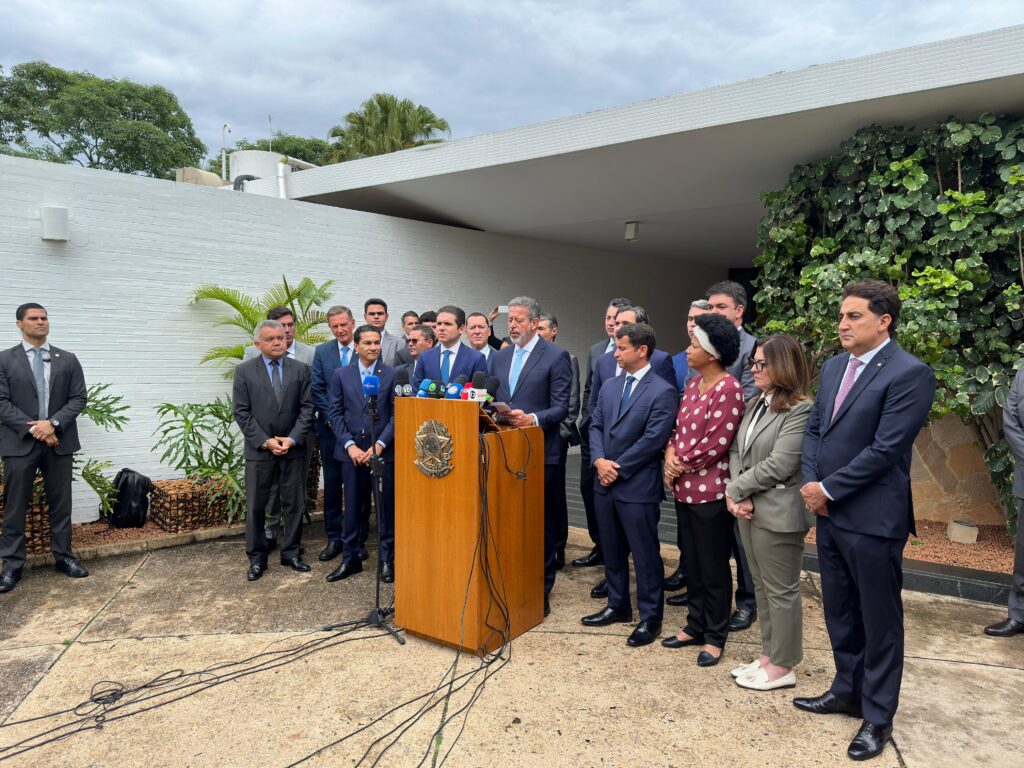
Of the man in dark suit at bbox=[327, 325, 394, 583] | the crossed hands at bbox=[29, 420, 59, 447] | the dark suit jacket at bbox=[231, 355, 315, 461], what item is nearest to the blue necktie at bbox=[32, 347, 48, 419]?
the crossed hands at bbox=[29, 420, 59, 447]

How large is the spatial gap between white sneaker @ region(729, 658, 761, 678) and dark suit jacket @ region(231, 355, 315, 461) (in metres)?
3.24

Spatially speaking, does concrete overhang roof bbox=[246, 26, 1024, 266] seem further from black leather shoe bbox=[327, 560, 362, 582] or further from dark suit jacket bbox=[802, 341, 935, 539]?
black leather shoe bbox=[327, 560, 362, 582]

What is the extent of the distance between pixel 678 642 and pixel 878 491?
1.43 meters

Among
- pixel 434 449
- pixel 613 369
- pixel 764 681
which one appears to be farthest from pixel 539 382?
pixel 764 681

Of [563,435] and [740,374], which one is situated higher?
[740,374]

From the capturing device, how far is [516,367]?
4.26 meters

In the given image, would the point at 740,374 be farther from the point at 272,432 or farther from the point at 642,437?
the point at 272,432

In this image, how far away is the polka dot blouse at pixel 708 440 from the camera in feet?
10.5

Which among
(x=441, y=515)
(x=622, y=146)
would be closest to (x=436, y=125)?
(x=622, y=146)

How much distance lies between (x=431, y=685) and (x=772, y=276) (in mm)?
4806

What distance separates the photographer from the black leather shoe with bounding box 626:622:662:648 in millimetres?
3506

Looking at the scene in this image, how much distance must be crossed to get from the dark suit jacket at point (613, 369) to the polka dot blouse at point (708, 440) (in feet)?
1.41

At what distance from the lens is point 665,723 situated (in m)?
2.77

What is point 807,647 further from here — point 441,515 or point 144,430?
point 144,430
